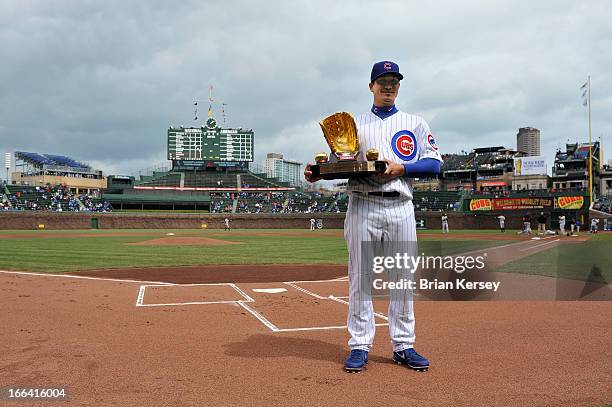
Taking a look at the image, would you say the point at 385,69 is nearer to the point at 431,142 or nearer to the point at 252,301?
the point at 431,142

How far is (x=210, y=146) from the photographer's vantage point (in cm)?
7400

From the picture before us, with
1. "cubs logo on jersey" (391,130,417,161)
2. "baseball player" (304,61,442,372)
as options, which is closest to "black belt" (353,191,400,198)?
"baseball player" (304,61,442,372)

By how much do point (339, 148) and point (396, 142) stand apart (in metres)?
0.55

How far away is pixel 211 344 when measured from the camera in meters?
4.50

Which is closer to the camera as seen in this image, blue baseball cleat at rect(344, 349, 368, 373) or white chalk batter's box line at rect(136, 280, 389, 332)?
blue baseball cleat at rect(344, 349, 368, 373)

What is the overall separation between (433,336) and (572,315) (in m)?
2.44

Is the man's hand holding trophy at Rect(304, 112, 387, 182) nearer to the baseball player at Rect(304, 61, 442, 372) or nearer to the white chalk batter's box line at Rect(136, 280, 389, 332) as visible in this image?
the baseball player at Rect(304, 61, 442, 372)

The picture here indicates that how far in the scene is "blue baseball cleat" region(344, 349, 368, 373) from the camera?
3.61m

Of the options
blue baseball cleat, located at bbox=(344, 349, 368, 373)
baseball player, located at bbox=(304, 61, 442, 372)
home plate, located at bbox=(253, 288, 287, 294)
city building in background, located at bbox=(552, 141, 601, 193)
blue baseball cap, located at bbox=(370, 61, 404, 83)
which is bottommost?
home plate, located at bbox=(253, 288, 287, 294)

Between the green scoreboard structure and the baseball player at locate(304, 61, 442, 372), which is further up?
the green scoreboard structure

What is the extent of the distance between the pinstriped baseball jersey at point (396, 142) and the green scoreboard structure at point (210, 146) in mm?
70903

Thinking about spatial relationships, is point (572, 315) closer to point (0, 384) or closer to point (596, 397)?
point (596, 397)

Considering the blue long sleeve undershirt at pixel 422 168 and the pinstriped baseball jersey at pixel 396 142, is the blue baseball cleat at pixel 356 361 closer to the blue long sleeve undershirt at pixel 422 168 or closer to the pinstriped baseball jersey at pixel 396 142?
the pinstriped baseball jersey at pixel 396 142

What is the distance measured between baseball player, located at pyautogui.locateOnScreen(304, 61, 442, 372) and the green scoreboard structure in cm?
7092
